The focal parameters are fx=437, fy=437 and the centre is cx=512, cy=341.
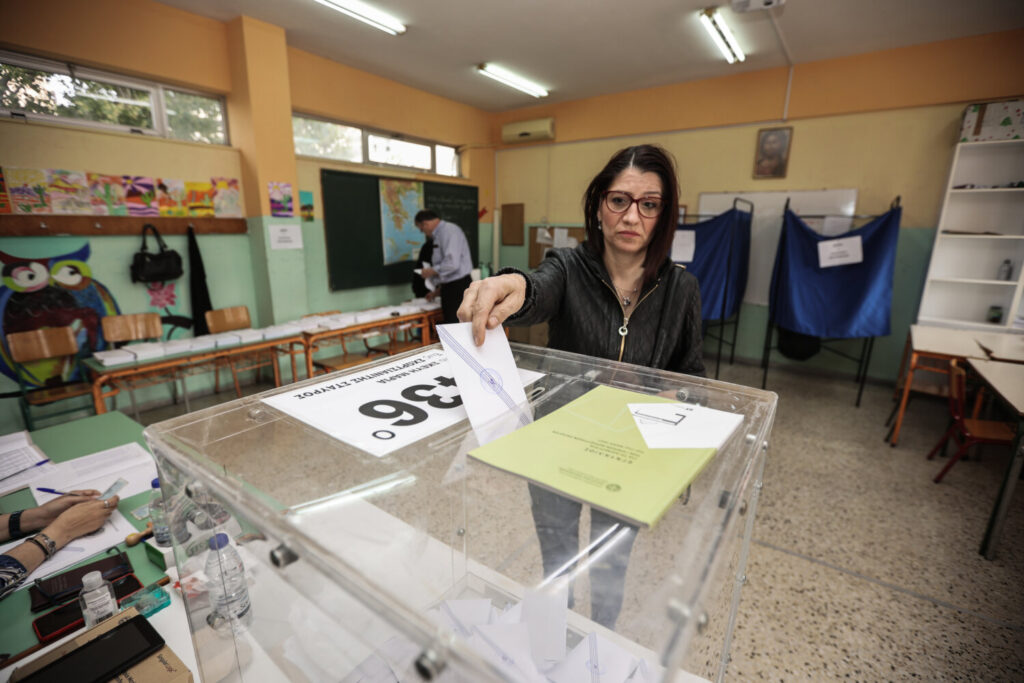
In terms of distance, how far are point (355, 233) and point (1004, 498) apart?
5.35 metres

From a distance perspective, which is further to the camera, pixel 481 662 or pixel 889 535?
pixel 889 535

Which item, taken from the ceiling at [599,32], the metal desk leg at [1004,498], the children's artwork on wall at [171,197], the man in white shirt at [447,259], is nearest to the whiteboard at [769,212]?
the ceiling at [599,32]

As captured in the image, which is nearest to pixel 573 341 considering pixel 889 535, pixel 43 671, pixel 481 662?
pixel 481 662

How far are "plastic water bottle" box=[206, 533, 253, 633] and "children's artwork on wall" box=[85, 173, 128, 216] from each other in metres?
3.94

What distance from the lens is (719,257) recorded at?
452 centimetres

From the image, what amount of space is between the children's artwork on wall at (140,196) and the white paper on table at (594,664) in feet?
14.5

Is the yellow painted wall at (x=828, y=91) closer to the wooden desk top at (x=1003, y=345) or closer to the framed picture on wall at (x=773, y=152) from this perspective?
the framed picture on wall at (x=773, y=152)

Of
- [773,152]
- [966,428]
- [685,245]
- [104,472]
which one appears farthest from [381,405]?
[773,152]

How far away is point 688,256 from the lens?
4613 millimetres

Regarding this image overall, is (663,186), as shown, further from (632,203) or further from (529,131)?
(529,131)

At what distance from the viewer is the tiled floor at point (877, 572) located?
5.15 ft

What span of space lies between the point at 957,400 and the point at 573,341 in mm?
2827

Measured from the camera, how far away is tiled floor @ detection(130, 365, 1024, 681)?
1568 mm

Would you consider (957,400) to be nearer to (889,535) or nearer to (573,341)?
(889,535)
